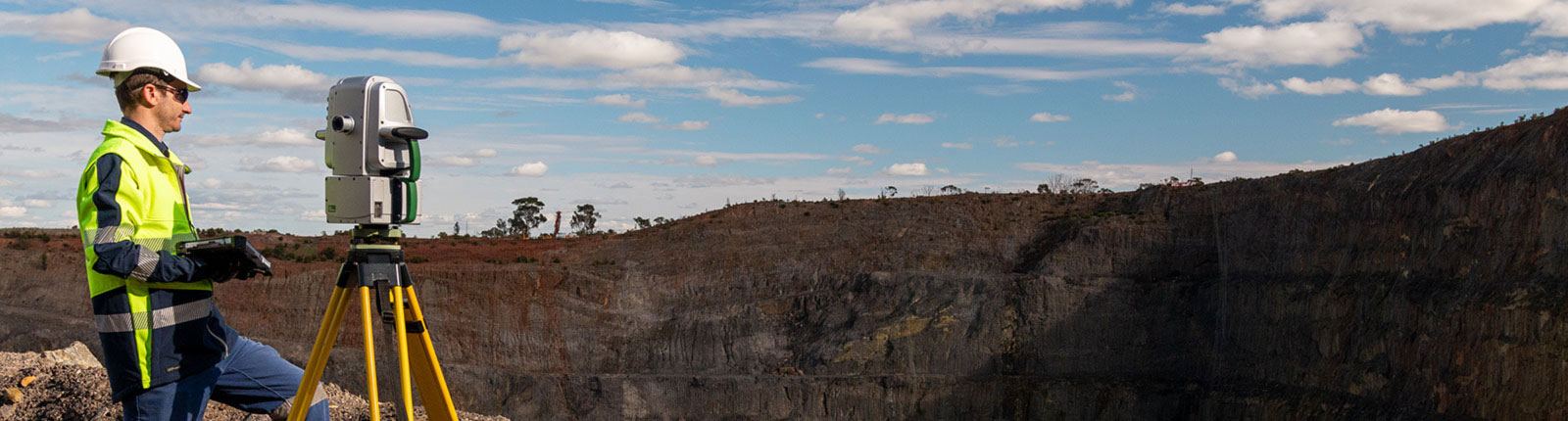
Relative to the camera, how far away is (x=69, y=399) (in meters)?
6.25

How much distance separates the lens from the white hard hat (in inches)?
127

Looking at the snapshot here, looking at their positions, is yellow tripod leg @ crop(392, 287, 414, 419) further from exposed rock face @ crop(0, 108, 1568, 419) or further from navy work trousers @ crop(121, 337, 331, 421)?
exposed rock face @ crop(0, 108, 1568, 419)

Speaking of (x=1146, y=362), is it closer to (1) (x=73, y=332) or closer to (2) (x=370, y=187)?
(2) (x=370, y=187)

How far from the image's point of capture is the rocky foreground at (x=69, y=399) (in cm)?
608

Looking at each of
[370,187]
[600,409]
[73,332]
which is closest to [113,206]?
[370,187]

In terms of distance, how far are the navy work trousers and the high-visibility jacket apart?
0.18 feet

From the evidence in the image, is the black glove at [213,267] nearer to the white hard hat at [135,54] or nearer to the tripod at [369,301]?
the tripod at [369,301]

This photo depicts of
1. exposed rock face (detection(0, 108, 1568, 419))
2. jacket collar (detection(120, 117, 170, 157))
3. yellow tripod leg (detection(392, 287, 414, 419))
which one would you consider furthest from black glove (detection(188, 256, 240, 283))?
exposed rock face (detection(0, 108, 1568, 419))

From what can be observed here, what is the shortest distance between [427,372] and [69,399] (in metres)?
4.05

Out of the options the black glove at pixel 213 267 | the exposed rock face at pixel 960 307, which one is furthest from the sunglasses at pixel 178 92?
the exposed rock face at pixel 960 307

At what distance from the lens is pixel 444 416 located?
151 inches

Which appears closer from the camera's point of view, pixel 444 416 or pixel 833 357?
pixel 444 416

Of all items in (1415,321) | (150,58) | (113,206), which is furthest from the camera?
(1415,321)

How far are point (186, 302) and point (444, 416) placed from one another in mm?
992
